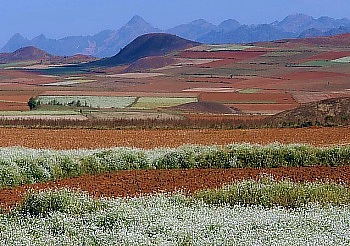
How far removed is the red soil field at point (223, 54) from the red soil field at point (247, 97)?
225 ft

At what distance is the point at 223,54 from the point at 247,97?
281 feet

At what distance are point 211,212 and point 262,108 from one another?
54658mm

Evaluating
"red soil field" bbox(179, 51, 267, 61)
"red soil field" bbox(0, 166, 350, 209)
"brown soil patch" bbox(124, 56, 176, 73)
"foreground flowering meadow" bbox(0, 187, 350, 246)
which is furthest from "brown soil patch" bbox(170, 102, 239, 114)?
"brown soil patch" bbox(124, 56, 176, 73)

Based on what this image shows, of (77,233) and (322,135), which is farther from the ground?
(77,233)

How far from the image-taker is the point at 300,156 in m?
22.0

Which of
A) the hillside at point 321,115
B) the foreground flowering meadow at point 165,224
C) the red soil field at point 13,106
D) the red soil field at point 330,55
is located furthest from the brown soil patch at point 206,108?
the red soil field at point 330,55

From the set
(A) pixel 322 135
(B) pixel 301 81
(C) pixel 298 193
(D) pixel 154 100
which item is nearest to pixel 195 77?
(B) pixel 301 81

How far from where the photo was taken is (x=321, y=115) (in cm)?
4184

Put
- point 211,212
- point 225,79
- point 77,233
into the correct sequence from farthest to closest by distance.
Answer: point 225,79 → point 211,212 → point 77,233

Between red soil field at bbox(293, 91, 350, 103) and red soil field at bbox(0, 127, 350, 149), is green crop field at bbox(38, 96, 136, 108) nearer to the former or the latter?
red soil field at bbox(293, 91, 350, 103)

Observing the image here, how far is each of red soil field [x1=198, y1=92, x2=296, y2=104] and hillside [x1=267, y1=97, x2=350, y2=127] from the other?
2527cm

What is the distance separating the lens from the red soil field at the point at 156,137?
30.7m

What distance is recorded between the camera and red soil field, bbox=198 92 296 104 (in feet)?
241

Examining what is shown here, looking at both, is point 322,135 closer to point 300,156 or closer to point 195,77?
point 300,156
